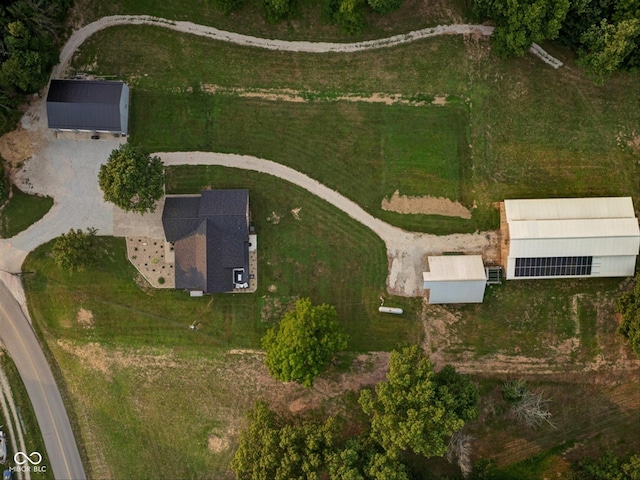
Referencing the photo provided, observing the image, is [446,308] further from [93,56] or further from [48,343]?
[93,56]

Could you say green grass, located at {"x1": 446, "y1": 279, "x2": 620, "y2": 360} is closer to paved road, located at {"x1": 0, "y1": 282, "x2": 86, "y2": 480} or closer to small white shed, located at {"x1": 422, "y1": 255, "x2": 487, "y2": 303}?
small white shed, located at {"x1": 422, "y1": 255, "x2": 487, "y2": 303}

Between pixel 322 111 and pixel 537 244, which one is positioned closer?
pixel 537 244

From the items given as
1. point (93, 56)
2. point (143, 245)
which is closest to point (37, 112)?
point (93, 56)

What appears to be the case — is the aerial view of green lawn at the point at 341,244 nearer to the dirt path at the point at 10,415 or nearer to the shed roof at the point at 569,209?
the shed roof at the point at 569,209

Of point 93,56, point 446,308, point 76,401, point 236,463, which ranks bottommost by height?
point 236,463

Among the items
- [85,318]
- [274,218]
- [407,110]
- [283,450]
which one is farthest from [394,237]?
[85,318]

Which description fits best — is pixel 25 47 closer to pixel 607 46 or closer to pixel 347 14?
pixel 347 14

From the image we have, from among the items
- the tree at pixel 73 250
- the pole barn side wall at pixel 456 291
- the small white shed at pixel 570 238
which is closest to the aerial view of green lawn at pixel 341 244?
the pole barn side wall at pixel 456 291
